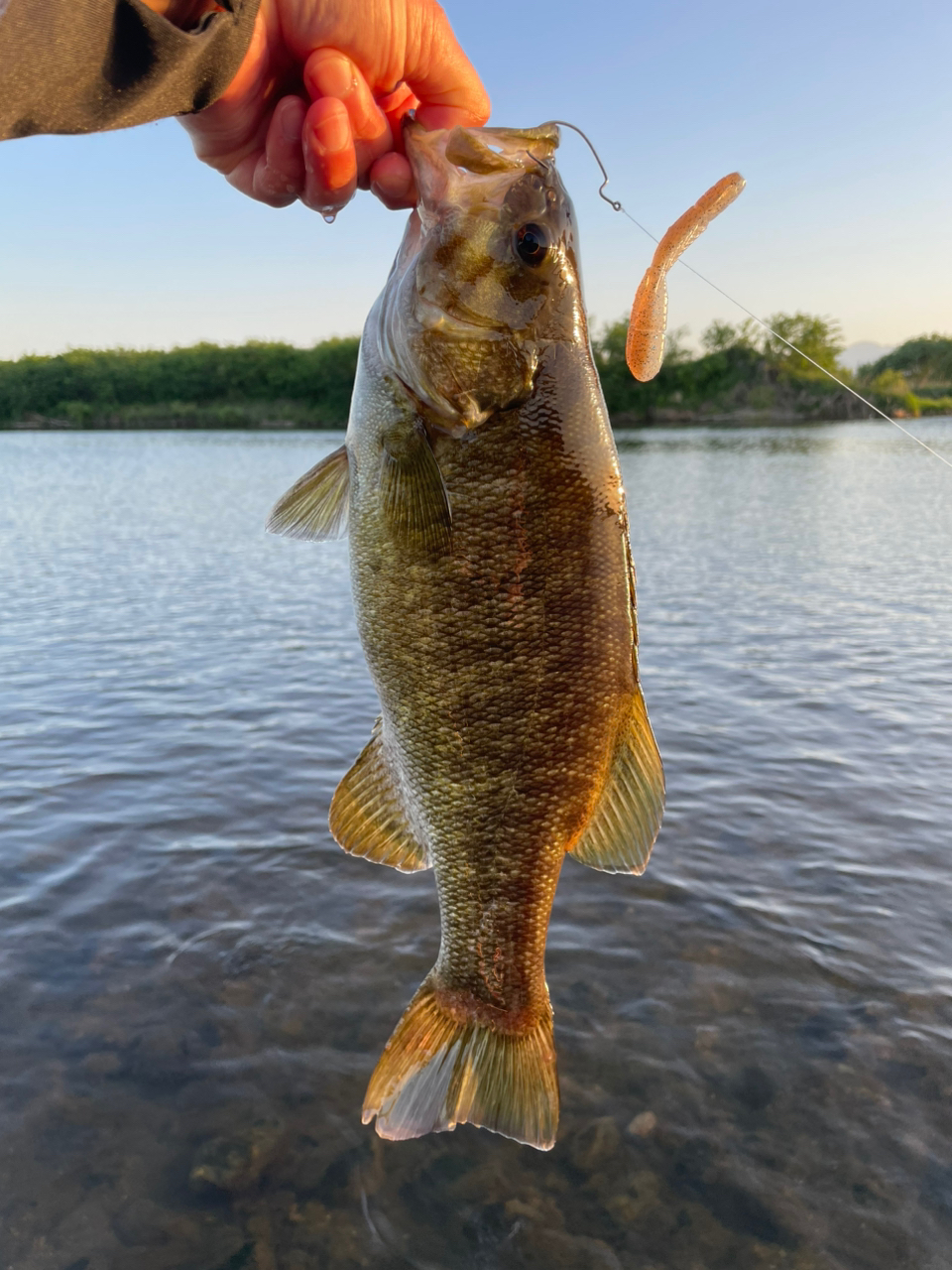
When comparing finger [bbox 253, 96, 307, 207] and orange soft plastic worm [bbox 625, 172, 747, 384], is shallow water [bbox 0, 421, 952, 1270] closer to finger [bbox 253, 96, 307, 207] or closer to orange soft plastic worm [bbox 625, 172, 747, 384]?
orange soft plastic worm [bbox 625, 172, 747, 384]

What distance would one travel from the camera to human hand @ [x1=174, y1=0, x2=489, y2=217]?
2518 mm

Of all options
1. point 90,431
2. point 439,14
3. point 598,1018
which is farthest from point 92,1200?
point 90,431

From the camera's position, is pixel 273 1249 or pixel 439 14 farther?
pixel 273 1249

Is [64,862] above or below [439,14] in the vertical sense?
below

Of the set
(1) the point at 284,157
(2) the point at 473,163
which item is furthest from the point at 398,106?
(2) the point at 473,163

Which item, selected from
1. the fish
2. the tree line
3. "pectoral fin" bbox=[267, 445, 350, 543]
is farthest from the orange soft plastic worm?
the tree line

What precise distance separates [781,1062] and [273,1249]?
284cm

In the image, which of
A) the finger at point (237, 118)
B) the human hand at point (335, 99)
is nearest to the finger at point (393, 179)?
the human hand at point (335, 99)

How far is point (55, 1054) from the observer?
5.05 metres

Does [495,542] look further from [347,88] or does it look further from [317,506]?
[347,88]

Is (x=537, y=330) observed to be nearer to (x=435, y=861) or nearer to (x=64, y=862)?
(x=435, y=861)

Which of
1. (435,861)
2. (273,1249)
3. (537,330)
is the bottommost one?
(273,1249)

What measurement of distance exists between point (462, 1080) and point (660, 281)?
7.94 ft

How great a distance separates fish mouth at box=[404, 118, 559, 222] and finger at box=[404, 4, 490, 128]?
1.06 feet
